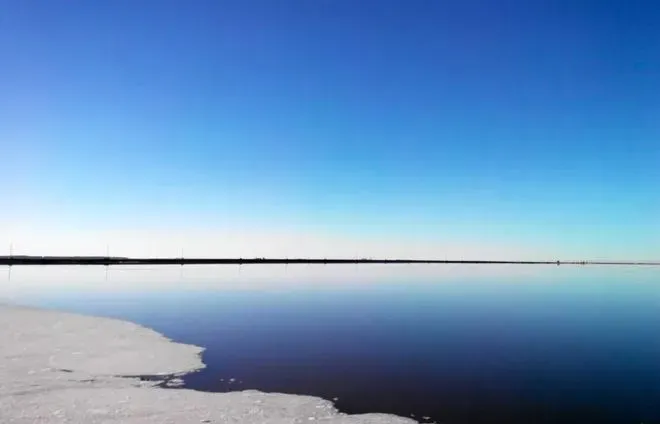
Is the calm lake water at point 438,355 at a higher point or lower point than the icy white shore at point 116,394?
lower

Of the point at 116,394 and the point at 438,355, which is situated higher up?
the point at 116,394

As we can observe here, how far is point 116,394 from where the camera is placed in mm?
13617

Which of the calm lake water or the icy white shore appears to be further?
the calm lake water

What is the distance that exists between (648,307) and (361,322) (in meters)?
27.7

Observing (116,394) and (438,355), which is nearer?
(116,394)

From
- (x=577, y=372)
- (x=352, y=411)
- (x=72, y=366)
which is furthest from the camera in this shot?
(x=577, y=372)

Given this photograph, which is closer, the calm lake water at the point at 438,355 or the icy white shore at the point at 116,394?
the icy white shore at the point at 116,394

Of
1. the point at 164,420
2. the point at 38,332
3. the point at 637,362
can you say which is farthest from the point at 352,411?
the point at 38,332

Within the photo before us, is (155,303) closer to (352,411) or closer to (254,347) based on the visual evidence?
(254,347)

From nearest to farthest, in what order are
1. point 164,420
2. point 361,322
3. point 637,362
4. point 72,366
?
point 164,420, point 72,366, point 637,362, point 361,322

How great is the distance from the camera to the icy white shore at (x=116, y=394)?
39.1ft

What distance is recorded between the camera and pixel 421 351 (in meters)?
22.6

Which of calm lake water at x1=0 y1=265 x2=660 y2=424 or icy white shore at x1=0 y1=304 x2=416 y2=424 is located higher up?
icy white shore at x1=0 y1=304 x2=416 y2=424

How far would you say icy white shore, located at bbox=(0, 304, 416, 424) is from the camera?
11.9 metres
